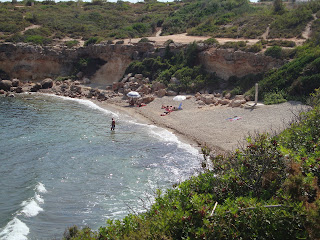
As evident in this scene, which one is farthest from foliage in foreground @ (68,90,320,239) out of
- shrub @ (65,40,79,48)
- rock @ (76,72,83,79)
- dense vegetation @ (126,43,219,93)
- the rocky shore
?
shrub @ (65,40,79,48)

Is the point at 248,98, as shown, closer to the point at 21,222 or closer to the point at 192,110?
the point at 192,110

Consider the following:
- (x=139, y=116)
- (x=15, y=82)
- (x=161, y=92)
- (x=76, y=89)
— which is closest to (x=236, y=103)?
(x=139, y=116)

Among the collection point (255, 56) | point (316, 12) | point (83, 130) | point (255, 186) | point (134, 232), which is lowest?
point (83, 130)

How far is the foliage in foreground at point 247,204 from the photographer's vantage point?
6.53 metres

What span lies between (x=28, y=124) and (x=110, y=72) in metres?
15.9

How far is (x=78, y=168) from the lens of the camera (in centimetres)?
1641

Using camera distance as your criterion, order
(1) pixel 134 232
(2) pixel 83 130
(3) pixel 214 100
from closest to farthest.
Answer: (1) pixel 134 232, (2) pixel 83 130, (3) pixel 214 100

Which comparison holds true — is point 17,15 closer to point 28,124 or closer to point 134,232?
point 28,124

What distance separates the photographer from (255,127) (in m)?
20.0

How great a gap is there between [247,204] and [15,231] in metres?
8.03

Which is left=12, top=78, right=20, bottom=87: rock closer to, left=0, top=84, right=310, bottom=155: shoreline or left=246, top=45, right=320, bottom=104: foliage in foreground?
left=0, top=84, right=310, bottom=155: shoreline

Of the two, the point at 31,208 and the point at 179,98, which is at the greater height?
the point at 179,98

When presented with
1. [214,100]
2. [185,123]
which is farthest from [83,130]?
[214,100]

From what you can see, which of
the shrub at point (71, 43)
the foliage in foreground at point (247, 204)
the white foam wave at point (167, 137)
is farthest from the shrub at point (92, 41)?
the foliage in foreground at point (247, 204)
